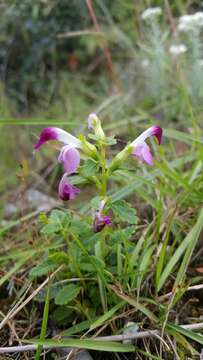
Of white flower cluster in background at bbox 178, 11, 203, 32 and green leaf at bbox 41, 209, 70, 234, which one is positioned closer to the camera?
green leaf at bbox 41, 209, 70, 234

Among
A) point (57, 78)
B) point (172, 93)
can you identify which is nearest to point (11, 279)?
point (172, 93)

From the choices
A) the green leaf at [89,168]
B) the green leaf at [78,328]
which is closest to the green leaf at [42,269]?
the green leaf at [78,328]

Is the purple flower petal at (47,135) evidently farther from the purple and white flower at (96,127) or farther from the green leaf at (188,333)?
the green leaf at (188,333)

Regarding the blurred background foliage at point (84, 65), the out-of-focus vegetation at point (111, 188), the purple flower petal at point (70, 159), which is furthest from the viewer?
the blurred background foliage at point (84, 65)

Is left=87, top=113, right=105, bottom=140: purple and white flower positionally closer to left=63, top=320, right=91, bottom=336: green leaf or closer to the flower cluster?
the flower cluster

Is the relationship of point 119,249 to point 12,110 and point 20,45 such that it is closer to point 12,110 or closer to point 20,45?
point 12,110

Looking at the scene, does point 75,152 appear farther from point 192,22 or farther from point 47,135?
point 192,22

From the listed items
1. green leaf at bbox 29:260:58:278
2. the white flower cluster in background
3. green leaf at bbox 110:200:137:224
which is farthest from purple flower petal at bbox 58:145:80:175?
the white flower cluster in background

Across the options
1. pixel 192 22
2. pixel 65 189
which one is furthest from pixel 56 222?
pixel 192 22
